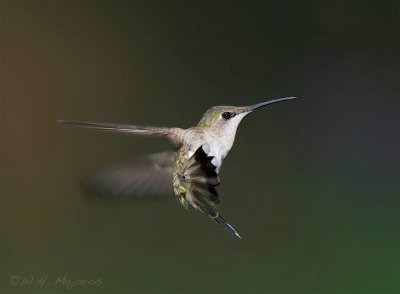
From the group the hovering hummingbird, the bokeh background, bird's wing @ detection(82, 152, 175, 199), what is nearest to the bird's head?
the hovering hummingbird

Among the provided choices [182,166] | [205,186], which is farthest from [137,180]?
[205,186]

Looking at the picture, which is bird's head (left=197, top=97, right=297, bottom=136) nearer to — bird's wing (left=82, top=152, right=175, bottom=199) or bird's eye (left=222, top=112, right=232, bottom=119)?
bird's eye (left=222, top=112, right=232, bottom=119)

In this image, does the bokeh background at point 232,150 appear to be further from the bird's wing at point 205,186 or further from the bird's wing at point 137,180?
the bird's wing at point 205,186

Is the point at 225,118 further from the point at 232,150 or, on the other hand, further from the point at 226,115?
the point at 232,150

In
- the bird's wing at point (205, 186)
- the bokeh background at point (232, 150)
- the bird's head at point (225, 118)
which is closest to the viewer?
the bird's wing at point (205, 186)

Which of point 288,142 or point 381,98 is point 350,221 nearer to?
point 288,142

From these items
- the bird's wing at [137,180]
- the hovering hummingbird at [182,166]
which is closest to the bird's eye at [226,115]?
the hovering hummingbird at [182,166]

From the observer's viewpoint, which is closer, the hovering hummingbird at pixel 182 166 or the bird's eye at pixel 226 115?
the hovering hummingbird at pixel 182 166
